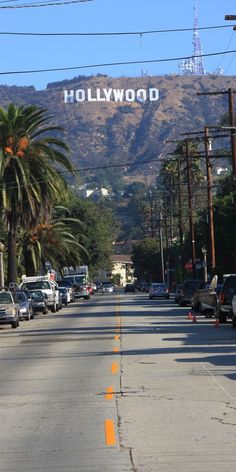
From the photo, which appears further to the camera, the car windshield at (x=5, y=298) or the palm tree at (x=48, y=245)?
the palm tree at (x=48, y=245)

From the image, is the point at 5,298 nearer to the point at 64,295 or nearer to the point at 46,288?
the point at 46,288

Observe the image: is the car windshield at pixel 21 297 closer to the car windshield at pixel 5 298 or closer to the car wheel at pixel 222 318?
the car windshield at pixel 5 298

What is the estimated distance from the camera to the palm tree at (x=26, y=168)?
5044 centimetres

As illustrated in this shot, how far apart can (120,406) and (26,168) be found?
37.0m

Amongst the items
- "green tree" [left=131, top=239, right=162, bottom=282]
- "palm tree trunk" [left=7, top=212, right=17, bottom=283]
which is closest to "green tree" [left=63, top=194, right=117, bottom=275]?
"green tree" [left=131, top=239, right=162, bottom=282]

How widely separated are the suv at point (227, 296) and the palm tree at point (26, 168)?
1638 centimetres

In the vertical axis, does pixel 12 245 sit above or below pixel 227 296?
above

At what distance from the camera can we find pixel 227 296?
35.9 meters

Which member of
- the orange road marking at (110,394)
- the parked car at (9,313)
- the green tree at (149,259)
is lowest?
the orange road marking at (110,394)

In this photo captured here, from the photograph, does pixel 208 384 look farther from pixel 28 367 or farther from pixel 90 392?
pixel 28 367

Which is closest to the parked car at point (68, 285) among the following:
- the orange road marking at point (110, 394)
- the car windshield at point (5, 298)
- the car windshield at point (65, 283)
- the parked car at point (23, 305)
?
the car windshield at point (65, 283)

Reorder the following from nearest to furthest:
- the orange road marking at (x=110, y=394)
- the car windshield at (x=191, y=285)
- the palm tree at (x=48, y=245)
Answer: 1. the orange road marking at (x=110, y=394)
2. the car windshield at (x=191, y=285)
3. the palm tree at (x=48, y=245)

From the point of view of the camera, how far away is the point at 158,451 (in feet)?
35.3

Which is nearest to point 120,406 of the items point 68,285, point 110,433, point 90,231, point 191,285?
point 110,433
